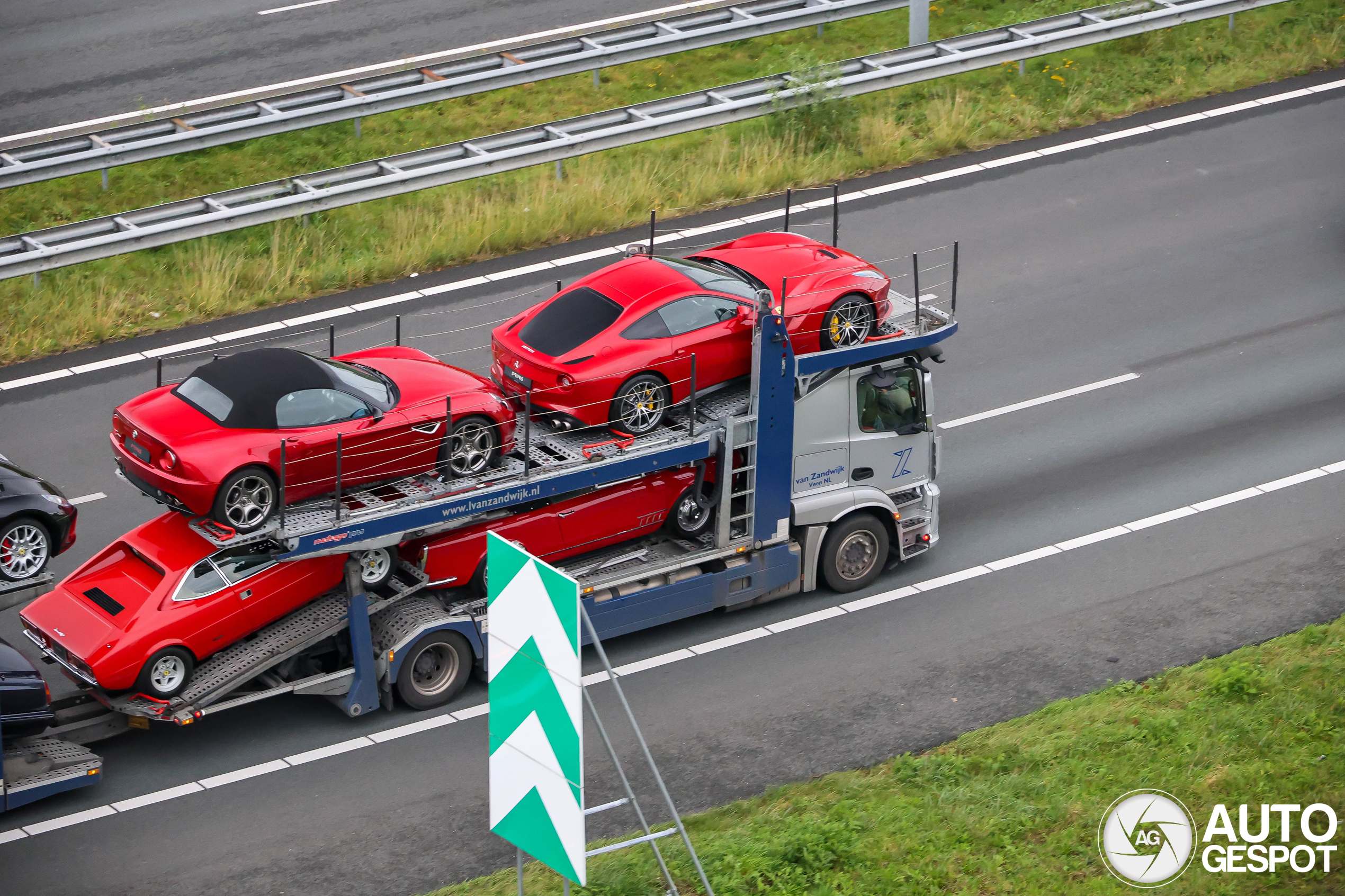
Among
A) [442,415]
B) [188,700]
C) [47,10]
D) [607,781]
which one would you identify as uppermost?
[47,10]

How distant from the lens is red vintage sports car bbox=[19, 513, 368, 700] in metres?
12.9

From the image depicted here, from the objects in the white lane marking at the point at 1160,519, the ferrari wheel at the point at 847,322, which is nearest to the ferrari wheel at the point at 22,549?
the ferrari wheel at the point at 847,322

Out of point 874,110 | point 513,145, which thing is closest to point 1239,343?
point 874,110

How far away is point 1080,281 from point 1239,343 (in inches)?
87.1

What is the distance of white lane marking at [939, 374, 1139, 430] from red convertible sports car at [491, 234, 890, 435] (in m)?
3.79

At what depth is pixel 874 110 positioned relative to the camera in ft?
84.6

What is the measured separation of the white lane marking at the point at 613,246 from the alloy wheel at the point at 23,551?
7.19 meters

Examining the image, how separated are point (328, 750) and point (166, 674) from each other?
1.57 metres

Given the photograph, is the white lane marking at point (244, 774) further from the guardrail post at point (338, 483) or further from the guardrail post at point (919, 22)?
the guardrail post at point (919, 22)

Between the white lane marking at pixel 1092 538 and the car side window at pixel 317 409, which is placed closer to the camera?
the car side window at pixel 317 409

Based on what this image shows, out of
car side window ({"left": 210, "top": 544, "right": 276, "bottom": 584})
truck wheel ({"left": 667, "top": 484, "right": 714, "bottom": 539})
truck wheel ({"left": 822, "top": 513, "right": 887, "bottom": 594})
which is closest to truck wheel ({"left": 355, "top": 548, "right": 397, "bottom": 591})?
car side window ({"left": 210, "top": 544, "right": 276, "bottom": 584})

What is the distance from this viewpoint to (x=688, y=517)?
15.2 m

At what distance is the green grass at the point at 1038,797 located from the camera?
37.6 feet

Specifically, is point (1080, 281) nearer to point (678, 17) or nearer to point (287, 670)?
point (678, 17)
